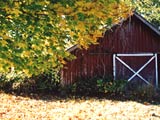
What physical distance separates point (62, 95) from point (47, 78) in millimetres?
1606

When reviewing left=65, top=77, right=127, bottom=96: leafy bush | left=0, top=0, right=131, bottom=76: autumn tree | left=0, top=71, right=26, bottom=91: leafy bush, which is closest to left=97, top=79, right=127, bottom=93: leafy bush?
left=65, top=77, right=127, bottom=96: leafy bush

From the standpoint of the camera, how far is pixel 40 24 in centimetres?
570

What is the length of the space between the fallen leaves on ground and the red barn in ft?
10.9

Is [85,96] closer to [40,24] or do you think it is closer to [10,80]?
[10,80]

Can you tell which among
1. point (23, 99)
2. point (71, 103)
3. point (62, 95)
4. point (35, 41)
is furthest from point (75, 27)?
point (62, 95)

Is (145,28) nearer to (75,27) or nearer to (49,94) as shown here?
(49,94)

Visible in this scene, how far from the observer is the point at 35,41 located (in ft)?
19.3

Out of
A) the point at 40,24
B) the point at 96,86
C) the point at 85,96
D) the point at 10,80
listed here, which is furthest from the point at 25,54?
the point at 10,80

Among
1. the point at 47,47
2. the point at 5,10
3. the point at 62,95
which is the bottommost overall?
the point at 62,95

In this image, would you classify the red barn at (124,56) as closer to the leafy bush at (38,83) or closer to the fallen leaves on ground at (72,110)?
the leafy bush at (38,83)

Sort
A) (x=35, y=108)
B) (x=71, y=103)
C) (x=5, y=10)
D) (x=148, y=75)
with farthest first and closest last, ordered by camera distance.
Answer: (x=148, y=75) < (x=71, y=103) < (x=35, y=108) < (x=5, y=10)

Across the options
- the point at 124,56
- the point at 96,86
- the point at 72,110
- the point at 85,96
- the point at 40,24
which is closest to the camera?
the point at 40,24

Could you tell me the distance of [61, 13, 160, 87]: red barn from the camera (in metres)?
21.4

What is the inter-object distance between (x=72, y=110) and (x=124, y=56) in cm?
795
